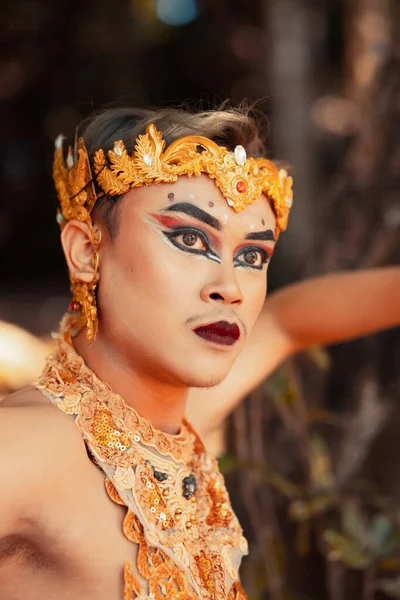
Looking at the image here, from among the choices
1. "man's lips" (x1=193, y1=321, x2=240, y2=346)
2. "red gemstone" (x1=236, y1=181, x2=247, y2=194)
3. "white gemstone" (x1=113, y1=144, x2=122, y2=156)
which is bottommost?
"man's lips" (x1=193, y1=321, x2=240, y2=346)

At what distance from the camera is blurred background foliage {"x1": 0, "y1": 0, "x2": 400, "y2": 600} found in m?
2.63

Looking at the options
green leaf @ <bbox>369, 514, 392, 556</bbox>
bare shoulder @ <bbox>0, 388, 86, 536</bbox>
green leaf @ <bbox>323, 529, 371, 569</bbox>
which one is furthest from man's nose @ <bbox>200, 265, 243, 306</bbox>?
green leaf @ <bbox>369, 514, 392, 556</bbox>

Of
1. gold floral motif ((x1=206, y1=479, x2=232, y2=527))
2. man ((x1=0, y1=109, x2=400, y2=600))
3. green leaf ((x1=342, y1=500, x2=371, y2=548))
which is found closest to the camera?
man ((x1=0, y1=109, x2=400, y2=600))

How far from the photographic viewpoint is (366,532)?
94.0 inches

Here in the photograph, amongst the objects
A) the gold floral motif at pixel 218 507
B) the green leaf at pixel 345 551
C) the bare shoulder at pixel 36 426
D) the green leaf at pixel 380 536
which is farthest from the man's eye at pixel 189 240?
the green leaf at pixel 380 536

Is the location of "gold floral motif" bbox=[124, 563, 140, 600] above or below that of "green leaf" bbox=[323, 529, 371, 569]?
above

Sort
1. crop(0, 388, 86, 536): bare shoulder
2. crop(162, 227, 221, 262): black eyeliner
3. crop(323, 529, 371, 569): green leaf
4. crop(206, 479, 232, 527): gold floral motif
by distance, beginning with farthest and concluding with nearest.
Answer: crop(323, 529, 371, 569): green leaf
crop(206, 479, 232, 527): gold floral motif
crop(162, 227, 221, 262): black eyeliner
crop(0, 388, 86, 536): bare shoulder

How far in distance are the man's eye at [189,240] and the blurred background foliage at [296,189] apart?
1.04ft

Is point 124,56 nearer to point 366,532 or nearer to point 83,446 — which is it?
point 366,532

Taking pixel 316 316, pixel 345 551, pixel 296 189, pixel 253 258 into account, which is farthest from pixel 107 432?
pixel 296 189

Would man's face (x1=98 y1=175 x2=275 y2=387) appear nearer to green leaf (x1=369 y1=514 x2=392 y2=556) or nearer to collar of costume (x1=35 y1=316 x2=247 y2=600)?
collar of costume (x1=35 y1=316 x2=247 y2=600)

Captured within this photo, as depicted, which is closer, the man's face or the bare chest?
the bare chest

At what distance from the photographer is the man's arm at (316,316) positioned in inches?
79.5

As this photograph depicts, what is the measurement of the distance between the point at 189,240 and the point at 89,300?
0.23 meters
